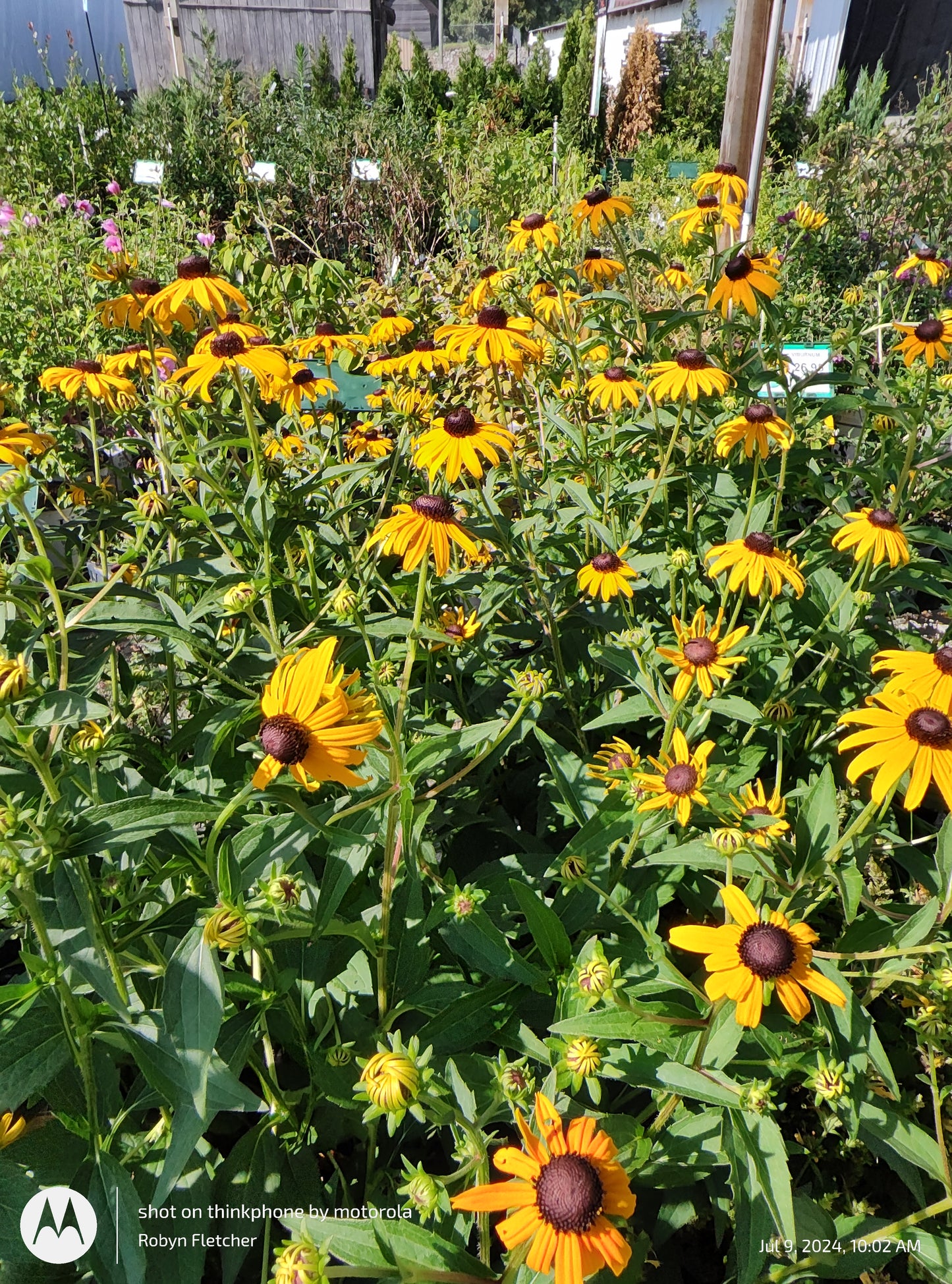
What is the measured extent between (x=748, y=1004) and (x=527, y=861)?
50 cm

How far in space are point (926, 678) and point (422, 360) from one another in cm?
131

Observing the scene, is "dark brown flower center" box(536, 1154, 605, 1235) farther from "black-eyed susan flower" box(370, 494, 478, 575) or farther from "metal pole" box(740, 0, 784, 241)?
"metal pole" box(740, 0, 784, 241)

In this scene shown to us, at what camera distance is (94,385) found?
1841 millimetres

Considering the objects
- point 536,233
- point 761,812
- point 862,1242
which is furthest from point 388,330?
point 862,1242

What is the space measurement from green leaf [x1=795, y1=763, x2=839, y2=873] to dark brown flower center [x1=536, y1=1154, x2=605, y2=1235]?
56 centimetres

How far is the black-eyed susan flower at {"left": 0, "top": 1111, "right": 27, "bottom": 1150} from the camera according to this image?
989mm

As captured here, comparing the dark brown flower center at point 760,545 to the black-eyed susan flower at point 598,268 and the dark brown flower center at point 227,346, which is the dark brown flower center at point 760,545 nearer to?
the dark brown flower center at point 227,346

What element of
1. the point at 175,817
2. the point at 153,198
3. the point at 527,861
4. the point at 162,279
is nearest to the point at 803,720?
the point at 527,861

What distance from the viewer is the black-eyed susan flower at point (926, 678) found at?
3.50 feet

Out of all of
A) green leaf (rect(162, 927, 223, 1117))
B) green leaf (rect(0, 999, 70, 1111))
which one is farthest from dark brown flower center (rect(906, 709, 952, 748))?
green leaf (rect(0, 999, 70, 1111))

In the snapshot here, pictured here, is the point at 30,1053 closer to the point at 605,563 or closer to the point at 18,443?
the point at 18,443

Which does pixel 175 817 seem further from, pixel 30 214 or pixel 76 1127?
pixel 30 214

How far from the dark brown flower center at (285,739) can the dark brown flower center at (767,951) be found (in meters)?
0.54

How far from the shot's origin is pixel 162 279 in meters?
3.93
